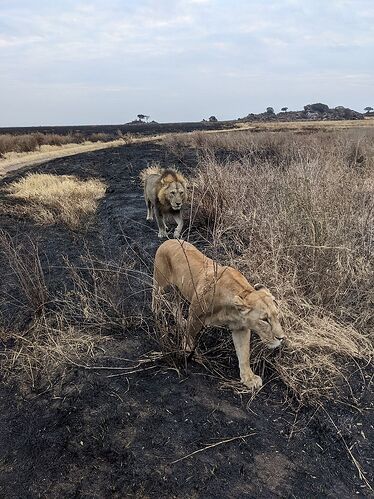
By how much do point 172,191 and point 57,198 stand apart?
553cm

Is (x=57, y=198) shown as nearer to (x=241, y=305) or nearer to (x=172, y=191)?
(x=172, y=191)

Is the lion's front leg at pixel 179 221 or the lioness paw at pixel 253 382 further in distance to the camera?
the lion's front leg at pixel 179 221

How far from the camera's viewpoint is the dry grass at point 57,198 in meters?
11.8

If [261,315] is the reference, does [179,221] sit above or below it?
below

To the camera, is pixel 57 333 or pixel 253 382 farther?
pixel 57 333

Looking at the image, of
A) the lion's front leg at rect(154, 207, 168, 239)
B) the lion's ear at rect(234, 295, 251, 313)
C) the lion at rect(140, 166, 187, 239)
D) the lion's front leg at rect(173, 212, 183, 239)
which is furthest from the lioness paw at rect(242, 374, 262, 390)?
the lion's front leg at rect(154, 207, 168, 239)

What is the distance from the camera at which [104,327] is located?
207 inches

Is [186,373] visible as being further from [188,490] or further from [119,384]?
[188,490]

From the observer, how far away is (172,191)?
30.3 feet

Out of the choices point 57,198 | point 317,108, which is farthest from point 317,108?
point 57,198

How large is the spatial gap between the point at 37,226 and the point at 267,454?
9.17 meters

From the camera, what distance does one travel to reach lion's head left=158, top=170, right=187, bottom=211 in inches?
364

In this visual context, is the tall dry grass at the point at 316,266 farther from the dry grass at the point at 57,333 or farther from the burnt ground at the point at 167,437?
the dry grass at the point at 57,333

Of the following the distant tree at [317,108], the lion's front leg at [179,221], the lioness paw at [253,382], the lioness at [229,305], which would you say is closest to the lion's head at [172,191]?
the lion's front leg at [179,221]
